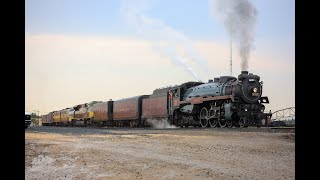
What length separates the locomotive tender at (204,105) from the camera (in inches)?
1053

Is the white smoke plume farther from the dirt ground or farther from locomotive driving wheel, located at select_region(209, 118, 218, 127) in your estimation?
the dirt ground

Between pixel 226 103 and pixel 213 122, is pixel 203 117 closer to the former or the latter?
pixel 213 122

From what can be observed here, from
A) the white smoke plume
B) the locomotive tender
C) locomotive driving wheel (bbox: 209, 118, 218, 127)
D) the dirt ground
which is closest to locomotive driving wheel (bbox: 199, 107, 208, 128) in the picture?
the locomotive tender

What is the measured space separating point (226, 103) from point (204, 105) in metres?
3.03

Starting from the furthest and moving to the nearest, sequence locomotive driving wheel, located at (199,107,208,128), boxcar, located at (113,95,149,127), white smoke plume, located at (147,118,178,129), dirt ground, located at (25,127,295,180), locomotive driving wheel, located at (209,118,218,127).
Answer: boxcar, located at (113,95,149,127) < white smoke plume, located at (147,118,178,129) < locomotive driving wheel, located at (199,107,208,128) < locomotive driving wheel, located at (209,118,218,127) < dirt ground, located at (25,127,295,180)

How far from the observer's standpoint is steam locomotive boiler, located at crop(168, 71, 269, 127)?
26484mm

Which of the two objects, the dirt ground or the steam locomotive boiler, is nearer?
the dirt ground

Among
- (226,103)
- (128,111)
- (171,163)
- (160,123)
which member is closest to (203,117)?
(226,103)

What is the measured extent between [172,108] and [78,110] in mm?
34124

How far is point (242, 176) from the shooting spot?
788cm

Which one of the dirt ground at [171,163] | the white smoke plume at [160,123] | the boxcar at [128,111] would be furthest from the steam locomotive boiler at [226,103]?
the dirt ground at [171,163]

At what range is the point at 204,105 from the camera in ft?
98.2
